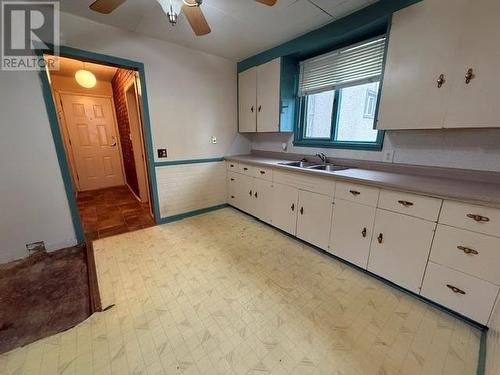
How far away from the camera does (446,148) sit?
1.70 meters

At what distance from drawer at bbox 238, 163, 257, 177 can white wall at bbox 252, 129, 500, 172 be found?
1.31m

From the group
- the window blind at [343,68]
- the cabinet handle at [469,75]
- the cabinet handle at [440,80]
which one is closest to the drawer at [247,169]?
the window blind at [343,68]

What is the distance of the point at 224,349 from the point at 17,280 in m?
1.99

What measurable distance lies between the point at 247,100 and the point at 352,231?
242 centimetres

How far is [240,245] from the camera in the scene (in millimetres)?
2352

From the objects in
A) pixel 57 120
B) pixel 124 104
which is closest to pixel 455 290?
pixel 57 120

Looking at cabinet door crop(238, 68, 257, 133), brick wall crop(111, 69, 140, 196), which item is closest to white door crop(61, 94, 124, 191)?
brick wall crop(111, 69, 140, 196)

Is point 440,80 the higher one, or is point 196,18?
point 196,18

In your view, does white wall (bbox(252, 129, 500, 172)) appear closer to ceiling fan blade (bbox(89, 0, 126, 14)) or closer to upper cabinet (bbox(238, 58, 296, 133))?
upper cabinet (bbox(238, 58, 296, 133))

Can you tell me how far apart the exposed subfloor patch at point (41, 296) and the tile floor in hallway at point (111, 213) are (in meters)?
0.54

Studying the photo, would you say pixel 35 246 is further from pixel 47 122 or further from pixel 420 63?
pixel 420 63

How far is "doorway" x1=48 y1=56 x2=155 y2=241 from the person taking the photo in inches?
126

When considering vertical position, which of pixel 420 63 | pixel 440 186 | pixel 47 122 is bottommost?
pixel 440 186

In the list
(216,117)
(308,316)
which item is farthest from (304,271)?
(216,117)
